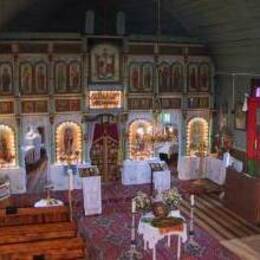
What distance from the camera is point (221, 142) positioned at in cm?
1834

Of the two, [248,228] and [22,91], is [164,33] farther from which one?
[248,228]

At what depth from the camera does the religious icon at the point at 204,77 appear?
1869 cm

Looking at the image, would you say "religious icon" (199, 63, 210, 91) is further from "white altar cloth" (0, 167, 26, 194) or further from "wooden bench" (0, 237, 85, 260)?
"wooden bench" (0, 237, 85, 260)

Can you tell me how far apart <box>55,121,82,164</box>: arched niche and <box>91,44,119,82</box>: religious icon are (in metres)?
1.96

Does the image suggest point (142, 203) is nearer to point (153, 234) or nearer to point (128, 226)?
point (153, 234)

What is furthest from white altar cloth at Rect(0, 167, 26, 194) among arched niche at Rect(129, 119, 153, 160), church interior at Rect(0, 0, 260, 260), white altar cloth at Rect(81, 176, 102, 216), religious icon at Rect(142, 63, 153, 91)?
→ religious icon at Rect(142, 63, 153, 91)

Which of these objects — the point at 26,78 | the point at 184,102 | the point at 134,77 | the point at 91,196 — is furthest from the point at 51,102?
the point at 184,102

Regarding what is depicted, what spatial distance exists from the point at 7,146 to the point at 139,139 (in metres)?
4.86

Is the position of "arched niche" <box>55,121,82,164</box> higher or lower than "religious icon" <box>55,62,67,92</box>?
lower

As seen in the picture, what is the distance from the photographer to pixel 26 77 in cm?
1694

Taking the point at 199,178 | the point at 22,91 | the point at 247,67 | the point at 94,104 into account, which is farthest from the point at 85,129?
the point at 247,67

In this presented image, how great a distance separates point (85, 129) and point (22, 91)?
8.66 feet

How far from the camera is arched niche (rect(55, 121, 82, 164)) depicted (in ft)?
57.8

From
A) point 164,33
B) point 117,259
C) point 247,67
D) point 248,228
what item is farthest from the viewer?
point 164,33
